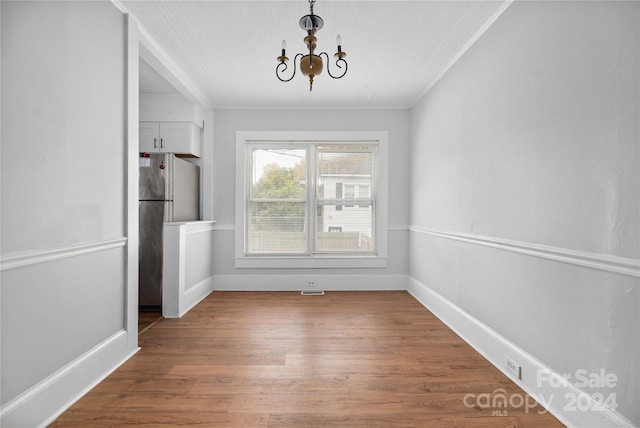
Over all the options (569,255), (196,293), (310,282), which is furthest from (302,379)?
(310,282)

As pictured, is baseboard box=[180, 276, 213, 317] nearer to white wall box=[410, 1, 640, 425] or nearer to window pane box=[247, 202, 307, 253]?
window pane box=[247, 202, 307, 253]

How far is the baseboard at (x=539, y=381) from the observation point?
154cm

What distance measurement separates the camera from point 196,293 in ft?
12.7

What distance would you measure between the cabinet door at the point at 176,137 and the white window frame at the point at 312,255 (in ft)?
2.19

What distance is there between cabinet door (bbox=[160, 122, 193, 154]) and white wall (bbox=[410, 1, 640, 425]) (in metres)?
2.99

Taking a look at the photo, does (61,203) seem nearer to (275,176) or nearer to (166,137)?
(166,137)

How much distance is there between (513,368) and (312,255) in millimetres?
2795

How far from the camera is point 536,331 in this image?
1.95 m

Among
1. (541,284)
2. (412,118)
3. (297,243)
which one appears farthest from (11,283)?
(412,118)

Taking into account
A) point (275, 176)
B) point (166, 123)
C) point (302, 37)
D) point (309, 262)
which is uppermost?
point (302, 37)

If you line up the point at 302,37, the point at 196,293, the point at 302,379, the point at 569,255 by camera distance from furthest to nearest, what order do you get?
the point at 196,293 < the point at 302,37 < the point at 302,379 < the point at 569,255

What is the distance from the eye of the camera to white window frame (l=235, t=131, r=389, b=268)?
4.43m

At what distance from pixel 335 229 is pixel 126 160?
9.18 ft

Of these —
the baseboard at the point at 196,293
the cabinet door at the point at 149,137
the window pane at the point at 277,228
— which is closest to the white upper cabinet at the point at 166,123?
the cabinet door at the point at 149,137
